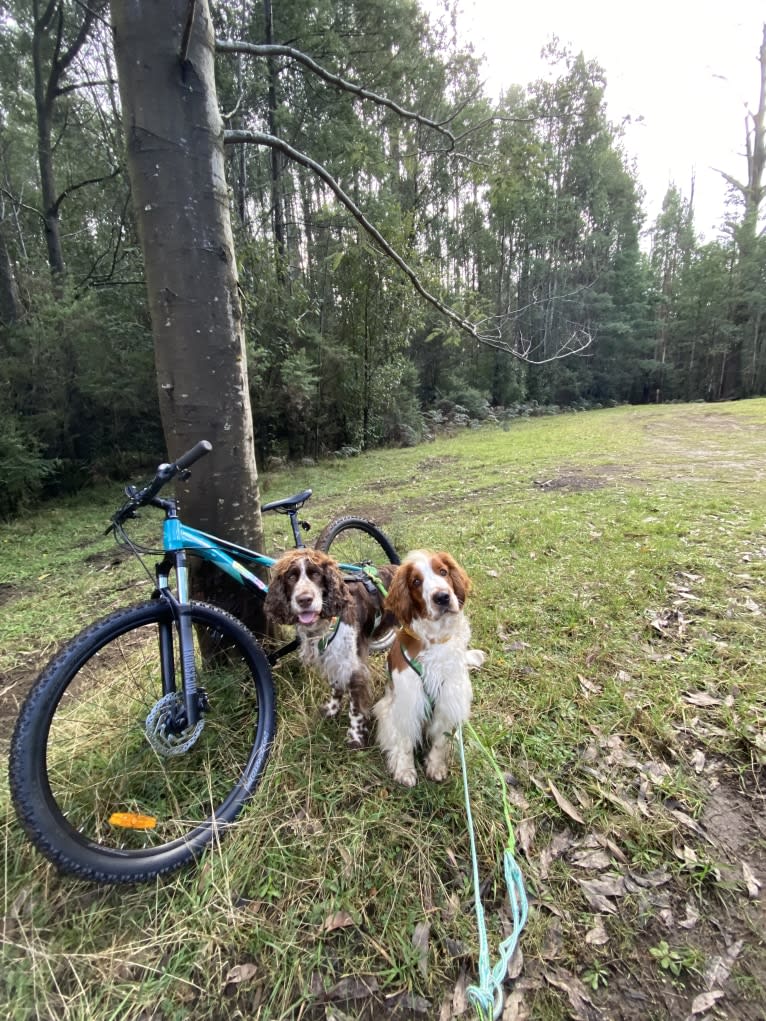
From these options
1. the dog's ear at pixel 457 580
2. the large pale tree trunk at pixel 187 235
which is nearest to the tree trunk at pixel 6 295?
the large pale tree trunk at pixel 187 235

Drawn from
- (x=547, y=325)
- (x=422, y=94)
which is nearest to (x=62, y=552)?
(x=422, y=94)

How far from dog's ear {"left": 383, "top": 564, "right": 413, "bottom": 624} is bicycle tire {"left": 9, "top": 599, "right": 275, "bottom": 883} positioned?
67 cm

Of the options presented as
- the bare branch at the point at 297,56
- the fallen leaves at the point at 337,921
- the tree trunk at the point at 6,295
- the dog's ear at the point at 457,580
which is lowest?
the fallen leaves at the point at 337,921

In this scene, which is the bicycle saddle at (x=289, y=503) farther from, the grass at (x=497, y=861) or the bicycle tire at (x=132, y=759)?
the grass at (x=497, y=861)

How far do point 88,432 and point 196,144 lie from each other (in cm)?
1017

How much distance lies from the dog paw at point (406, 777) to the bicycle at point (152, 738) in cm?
58

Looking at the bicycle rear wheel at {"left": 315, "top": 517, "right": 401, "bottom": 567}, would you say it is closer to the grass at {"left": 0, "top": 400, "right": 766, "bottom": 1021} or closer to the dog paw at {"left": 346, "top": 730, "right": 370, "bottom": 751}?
the grass at {"left": 0, "top": 400, "right": 766, "bottom": 1021}

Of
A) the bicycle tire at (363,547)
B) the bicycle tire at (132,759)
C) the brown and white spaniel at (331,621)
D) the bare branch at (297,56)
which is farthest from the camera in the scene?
the bicycle tire at (363,547)

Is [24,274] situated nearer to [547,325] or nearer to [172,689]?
[172,689]

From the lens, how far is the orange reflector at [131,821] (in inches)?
63.2

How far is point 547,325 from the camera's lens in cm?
2742

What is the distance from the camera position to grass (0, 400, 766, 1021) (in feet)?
4.38

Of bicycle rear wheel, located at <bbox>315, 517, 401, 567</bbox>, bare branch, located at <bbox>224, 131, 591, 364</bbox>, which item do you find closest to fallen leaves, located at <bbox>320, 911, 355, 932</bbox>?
bicycle rear wheel, located at <bbox>315, 517, 401, 567</bbox>

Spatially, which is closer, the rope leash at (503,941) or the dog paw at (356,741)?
the rope leash at (503,941)
